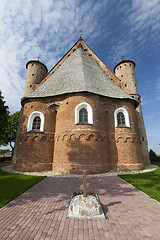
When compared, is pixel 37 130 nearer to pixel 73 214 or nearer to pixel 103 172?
pixel 103 172

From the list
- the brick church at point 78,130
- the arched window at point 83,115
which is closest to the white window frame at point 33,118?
the brick church at point 78,130

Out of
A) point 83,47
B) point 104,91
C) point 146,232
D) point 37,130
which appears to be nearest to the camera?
point 146,232

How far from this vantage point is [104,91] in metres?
15.5

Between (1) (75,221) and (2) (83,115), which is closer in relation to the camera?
(1) (75,221)

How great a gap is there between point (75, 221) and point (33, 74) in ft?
79.1

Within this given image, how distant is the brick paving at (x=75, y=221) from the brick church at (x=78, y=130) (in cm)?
636

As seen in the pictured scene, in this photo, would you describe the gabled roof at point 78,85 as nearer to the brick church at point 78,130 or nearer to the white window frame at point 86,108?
the brick church at point 78,130

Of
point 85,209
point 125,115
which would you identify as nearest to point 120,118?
point 125,115

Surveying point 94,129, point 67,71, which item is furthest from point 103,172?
point 67,71

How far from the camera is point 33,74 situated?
2261 centimetres

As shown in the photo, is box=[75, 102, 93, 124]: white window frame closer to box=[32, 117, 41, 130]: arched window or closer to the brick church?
the brick church

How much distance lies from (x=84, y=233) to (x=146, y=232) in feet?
5.87

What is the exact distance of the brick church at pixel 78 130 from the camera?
12.1 meters

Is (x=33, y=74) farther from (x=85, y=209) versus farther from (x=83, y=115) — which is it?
(x=85, y=209)
